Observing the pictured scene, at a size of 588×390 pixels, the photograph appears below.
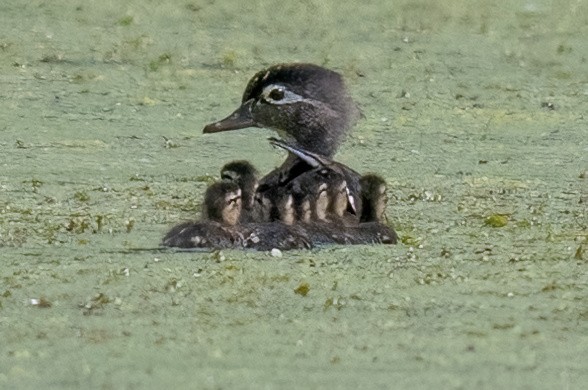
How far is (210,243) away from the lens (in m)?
6.57

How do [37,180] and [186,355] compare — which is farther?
[37,180]

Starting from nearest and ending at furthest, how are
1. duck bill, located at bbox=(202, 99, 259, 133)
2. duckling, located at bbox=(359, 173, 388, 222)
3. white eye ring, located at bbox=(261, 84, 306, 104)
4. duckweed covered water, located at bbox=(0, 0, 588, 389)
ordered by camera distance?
1. duckweed covered water, located at bbox=(0, 0, 588, 389)
2. duckling, located at bbox=(359, 173, 388, 222)
3. white eye ring, located at bbox=(261, 84, 306, 104)
4. duck bill, located at bbox=(202, 99, 259, 133)

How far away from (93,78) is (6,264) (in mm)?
3564

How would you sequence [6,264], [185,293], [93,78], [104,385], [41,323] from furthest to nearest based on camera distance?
[93,78], [6,264], [185,293], [41,323], [104,385]

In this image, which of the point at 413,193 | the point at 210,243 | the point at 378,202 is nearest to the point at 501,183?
the point at 413,193

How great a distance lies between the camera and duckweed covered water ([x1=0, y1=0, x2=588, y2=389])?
5266 mm

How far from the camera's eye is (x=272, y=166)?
8.43 metres

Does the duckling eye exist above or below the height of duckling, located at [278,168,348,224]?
above

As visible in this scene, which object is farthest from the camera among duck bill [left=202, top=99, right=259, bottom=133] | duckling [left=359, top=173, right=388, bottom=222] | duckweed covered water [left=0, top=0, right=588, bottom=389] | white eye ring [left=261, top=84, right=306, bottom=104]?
duck bill [left=202, top=99, right=259, bottom=133]

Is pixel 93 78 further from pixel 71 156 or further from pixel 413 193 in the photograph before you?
pixel 413 193

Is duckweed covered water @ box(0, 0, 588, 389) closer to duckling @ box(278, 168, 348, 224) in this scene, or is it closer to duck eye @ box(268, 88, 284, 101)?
duckling @ box(278, 168, 348, 224)

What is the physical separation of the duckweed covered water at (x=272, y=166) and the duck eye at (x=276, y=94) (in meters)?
0.56

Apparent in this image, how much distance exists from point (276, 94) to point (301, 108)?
12 cm

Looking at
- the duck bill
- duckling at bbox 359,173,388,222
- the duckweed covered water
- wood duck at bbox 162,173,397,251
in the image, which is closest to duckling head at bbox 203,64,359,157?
the duck bill
